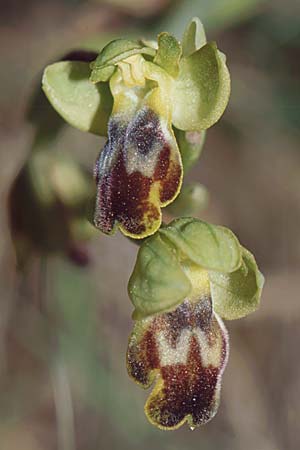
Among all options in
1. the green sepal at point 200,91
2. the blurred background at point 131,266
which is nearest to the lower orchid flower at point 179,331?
the green sepal at point 200,91

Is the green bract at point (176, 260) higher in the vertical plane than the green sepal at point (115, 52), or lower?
lower

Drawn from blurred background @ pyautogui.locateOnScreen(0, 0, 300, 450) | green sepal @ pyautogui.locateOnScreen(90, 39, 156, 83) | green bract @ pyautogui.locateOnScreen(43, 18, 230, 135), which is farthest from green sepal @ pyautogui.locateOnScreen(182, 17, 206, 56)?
blurred background @ pyautogui.locateOnScreen(0, 0, 300, 450)

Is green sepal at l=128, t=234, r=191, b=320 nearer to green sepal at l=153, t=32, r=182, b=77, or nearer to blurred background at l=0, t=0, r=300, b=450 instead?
green sepal at l=153, t=32, r=182, b=77

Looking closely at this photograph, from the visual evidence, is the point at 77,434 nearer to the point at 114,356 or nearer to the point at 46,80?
the point at 114,356

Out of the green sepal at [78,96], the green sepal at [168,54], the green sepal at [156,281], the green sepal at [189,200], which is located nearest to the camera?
the green sepal at [156,281]

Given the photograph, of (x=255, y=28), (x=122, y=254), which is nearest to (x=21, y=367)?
(x=122, y=254)

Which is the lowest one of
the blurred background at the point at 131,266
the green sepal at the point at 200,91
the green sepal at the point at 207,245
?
the blurred background at the point at 131,266

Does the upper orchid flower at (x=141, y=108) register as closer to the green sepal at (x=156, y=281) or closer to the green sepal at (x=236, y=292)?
the green sepal at (x=156, y=281)

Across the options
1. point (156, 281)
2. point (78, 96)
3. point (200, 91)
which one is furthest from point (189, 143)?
point (156, 281)
